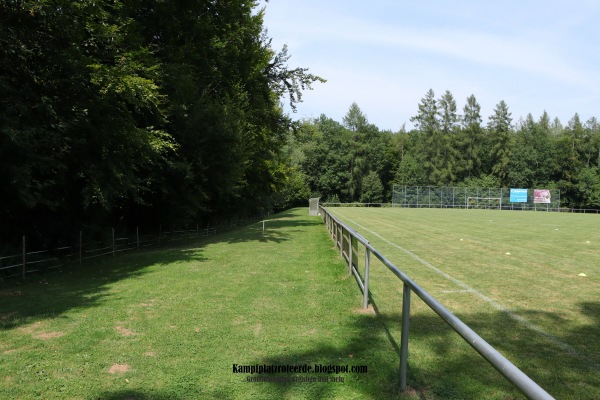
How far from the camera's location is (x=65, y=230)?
13914 mm

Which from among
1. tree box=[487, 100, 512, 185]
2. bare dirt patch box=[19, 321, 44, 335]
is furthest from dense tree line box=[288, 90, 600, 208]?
bare dirt patch box=[19, 321, 44, 335]

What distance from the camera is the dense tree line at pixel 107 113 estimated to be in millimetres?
10734

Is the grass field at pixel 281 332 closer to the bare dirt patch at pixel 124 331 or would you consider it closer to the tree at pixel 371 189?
the bare dirt patch at pixel 124 331

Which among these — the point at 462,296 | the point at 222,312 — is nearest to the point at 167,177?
the point at 222,312

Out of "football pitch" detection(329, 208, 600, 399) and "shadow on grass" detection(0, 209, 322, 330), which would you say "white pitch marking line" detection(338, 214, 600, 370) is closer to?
"football pitch" detection(329, 208, 600, 399)

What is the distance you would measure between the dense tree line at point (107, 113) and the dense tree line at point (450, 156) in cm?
6454

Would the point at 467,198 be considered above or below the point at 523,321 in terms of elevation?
above

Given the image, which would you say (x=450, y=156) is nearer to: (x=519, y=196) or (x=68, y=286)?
(x=519, y=196)

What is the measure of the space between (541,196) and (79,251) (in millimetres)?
80156

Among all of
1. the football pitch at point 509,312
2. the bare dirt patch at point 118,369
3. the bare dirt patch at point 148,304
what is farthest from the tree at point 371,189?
the bare dirt patch at point 118,369

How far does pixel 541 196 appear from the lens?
7712 centimetres

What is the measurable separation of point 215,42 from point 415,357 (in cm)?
1968

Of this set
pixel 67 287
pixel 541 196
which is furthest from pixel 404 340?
pixel 541 196

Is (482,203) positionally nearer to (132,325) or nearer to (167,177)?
(167,177)
